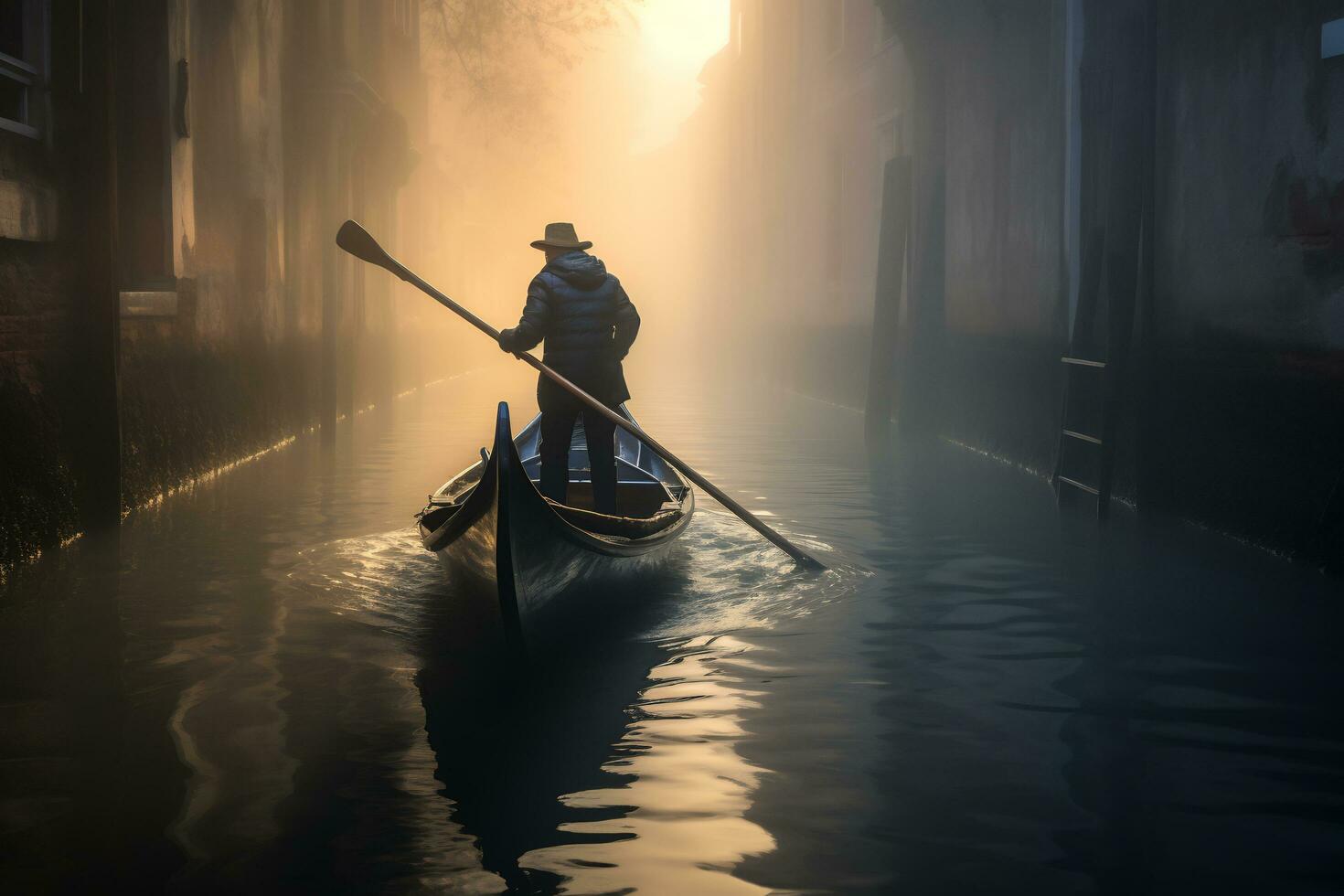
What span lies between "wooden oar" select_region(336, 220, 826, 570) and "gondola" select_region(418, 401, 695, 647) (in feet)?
1.36

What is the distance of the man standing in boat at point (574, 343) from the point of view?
272 inches

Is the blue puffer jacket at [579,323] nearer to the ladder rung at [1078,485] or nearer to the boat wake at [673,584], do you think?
the boat wake at [673,584]

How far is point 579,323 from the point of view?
6.98 metres

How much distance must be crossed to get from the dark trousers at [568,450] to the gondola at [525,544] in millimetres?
351

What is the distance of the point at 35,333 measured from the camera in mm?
6816

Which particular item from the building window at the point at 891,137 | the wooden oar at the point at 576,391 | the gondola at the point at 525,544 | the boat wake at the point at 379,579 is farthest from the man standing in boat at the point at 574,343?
the building window at the point at 891,137

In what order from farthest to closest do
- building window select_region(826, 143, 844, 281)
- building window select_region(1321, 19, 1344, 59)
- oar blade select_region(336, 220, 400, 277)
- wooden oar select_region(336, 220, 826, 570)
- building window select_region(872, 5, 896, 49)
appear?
building window select_region(826, 143, 844, 281) < building window select_region(872, 5, 896, 49) < oar blade select_region(336, 220, 400, 277) < wooden oar select_region(336, 220, 826, 570) < building window select_region(1321, 19, 1344, 59)

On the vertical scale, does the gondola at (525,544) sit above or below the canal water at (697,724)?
above

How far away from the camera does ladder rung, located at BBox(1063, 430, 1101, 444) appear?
8533 millimetres

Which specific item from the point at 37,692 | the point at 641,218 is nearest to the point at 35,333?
the point at 37,692

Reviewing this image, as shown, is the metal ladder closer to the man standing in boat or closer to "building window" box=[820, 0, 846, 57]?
the man standing in boat

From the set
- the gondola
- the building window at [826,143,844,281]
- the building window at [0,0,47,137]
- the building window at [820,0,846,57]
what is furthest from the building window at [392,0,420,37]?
the gondola

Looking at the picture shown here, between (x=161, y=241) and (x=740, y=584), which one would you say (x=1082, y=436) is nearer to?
(x=740, y=584)

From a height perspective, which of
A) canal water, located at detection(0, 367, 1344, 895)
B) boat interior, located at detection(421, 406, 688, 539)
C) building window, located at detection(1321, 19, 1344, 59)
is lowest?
canal water, located at detection(0, 367, 1344, 895)
